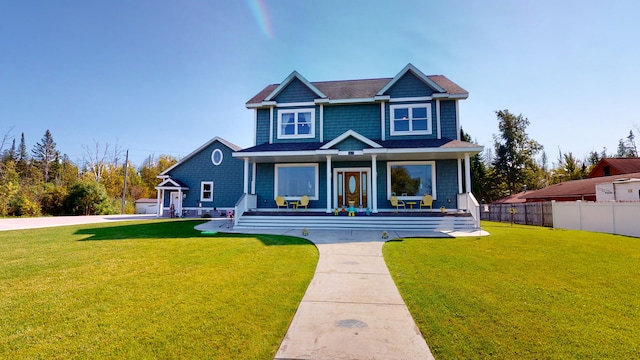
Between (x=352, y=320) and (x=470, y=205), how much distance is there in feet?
36.9

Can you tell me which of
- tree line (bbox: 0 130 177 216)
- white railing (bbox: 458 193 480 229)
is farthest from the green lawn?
tree line (bbox: 0 130 177 216)

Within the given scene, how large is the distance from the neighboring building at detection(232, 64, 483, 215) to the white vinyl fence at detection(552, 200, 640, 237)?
6310 mm

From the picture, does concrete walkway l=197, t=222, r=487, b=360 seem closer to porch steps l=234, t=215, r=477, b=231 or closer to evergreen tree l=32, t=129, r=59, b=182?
porch steps l=234, t=215, r=477, b=231

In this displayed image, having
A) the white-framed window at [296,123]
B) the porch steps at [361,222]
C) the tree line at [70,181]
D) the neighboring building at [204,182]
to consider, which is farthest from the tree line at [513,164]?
the tree line at [70,181]

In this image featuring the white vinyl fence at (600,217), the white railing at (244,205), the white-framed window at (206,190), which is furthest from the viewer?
the white-framed window at (206,190)

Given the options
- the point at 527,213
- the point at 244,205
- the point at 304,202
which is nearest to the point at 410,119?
the point at 304,202

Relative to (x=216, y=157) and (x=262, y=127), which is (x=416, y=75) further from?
(x=216, y=157)

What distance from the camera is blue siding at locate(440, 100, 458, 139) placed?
15.3 meters

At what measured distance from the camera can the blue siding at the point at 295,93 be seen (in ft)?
54.0

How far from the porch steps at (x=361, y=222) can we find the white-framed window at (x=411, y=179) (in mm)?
2825

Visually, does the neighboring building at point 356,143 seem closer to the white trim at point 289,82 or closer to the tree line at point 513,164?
the white trim at point 289,82

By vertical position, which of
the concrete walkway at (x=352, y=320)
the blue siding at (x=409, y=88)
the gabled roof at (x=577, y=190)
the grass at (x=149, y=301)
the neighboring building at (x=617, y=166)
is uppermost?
the blue siding at (x=409, y=88)

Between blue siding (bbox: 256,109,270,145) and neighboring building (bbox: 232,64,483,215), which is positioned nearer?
neighboring building (bbox: 232,64,483,215)

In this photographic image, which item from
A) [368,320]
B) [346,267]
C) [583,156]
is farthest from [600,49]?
[583,156]
